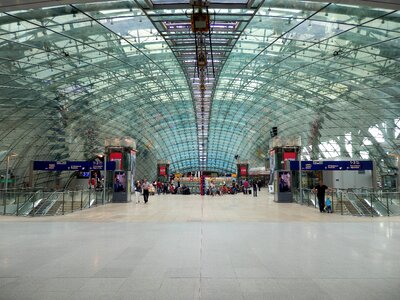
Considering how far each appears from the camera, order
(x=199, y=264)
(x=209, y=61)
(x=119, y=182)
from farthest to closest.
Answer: (x=209, y=61) < (x=119, y=182) < (x=199, y=264)

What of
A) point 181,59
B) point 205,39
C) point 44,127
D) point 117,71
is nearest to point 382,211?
point 205,39

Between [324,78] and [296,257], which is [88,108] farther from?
[296,257]

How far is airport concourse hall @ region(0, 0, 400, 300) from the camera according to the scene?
6215mm

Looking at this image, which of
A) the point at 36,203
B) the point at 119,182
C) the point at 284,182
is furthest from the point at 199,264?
the point at 284,182

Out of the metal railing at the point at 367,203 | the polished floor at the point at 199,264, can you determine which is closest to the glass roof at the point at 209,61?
the polished floor at the point at 199,264

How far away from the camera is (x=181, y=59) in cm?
2966

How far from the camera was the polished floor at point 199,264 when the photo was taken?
5293 millimetres

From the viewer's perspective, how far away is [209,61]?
30.1m

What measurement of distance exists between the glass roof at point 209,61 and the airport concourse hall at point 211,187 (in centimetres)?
17

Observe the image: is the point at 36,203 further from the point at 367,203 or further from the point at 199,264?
the point at 367,203

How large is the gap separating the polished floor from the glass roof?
21.2ft

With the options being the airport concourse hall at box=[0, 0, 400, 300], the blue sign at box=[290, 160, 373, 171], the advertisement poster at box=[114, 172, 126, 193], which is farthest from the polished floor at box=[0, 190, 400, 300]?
the blue sign at box=[290, 160, 373, 171]

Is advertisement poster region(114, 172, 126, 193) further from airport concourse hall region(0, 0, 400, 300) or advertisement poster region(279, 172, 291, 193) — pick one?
advertisement poster region(279, 172, 291, 193)

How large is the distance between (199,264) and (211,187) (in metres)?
37.9
